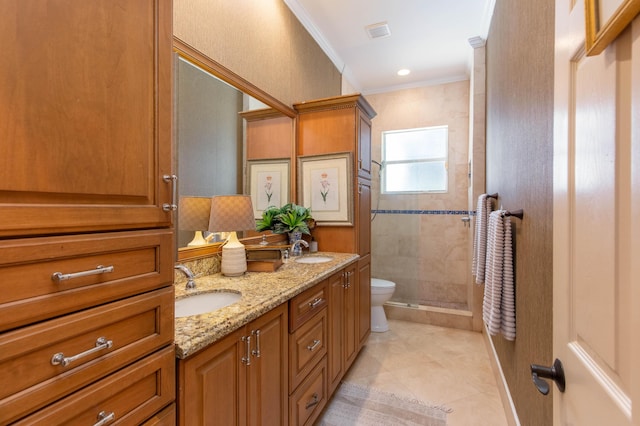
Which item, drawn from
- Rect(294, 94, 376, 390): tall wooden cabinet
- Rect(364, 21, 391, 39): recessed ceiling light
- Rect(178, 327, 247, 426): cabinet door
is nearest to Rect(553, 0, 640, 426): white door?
Rect(178, 327, 247, 426): cabinet door

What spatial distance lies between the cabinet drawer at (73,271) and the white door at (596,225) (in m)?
0.94

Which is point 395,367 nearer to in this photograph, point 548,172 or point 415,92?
point 548,172

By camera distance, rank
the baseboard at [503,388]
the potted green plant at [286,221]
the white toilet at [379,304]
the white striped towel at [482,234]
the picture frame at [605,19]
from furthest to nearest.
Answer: the white toilet at [379,304], the potted green plant at [286,221], the white striped towel at [482,234], the baseboard at [503,388], the picture frame at [605,19]

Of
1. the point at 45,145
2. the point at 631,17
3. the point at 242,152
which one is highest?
the point at 242,152

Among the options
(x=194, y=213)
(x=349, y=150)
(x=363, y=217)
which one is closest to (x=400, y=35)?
(x=349, y=150)

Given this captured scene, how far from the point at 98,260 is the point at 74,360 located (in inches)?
7.9

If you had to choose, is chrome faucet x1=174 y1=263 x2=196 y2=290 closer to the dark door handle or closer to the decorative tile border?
the dark door handle

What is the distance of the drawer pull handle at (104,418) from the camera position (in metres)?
0.65

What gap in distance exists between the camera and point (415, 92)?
12.4ft

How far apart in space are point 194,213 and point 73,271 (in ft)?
3.15

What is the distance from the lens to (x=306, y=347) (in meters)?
1.54

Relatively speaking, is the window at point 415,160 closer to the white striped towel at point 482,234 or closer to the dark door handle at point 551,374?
the white striped towel at point 482,234

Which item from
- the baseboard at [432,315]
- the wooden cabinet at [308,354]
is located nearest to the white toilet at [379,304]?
the baseboard at [432,315]

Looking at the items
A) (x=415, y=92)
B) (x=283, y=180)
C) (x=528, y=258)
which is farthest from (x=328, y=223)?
(x=415, y=92)
